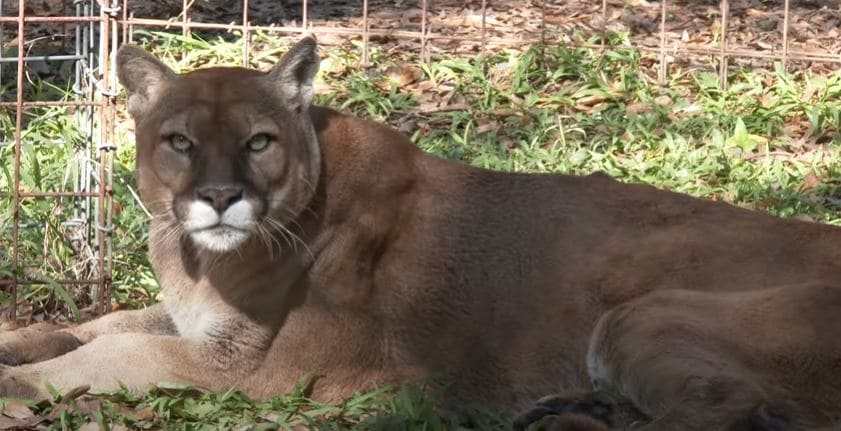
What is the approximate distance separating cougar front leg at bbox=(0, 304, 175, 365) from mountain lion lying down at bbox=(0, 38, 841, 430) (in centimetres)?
1

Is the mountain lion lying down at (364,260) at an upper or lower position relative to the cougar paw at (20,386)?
upper

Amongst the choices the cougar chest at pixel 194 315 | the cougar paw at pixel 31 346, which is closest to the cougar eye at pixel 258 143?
the cougar chest at pixel 194 315

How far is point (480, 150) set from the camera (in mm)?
8422

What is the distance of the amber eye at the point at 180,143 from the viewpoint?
554cm

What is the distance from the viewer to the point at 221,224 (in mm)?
5391

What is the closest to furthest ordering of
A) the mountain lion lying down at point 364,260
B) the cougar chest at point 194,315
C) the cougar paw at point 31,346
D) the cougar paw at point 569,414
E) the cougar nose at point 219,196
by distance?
the cougar paw at point 569,414 < the cougar nose at point 219,196 < the mountain lion lying down at point 364,260 < the cougar chest at point 194,315 < the cougar paw at point 31,346

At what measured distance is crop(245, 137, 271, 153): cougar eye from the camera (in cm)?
556

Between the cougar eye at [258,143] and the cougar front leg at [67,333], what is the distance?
1.09 metres

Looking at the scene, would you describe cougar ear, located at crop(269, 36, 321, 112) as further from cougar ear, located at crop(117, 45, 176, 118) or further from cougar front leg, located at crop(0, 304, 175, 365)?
cougar front leg, located at crop(0, 304, 175, 365)

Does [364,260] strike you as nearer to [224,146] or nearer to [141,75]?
[224,146]

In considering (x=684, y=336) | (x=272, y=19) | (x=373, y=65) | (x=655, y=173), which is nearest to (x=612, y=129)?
(x=655, y=173)

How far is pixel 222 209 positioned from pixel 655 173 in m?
3.43

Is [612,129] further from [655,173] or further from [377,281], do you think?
[377,281]

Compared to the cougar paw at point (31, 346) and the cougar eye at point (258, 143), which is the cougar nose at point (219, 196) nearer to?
the cougar eye at point (258, 143)
